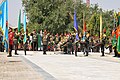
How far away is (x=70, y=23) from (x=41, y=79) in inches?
1946

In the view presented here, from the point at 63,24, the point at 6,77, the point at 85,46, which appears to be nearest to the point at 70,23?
the point at 63,24

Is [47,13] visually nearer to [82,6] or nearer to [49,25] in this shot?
[49,25]

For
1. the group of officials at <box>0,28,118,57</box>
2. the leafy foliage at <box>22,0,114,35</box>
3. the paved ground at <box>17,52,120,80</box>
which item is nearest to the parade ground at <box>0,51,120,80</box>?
the paved ground at <box>17,52,120,80</box>

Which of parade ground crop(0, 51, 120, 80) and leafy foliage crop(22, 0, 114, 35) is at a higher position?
leafy foliage crop(22, 0, 114, 35)

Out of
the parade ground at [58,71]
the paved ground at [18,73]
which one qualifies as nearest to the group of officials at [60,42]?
the parade ground at [58,71]

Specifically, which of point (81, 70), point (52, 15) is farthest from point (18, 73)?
point (52, 15)

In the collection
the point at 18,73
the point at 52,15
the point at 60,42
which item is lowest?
the point at 18,73

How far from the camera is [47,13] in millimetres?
61938

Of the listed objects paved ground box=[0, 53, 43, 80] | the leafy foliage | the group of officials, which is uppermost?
the leafy foliage

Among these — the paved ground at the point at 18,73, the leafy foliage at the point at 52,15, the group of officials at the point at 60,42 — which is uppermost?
the leafy foliage at the point at 52,15

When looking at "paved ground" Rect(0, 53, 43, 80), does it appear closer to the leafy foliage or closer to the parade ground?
the parade ground

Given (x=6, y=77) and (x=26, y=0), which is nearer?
(x=6, y=77)

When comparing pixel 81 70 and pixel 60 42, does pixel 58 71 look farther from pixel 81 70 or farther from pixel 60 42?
pixel 60 42

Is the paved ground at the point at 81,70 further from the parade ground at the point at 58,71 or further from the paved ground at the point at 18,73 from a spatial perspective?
the paved ground at the point at 18,73
